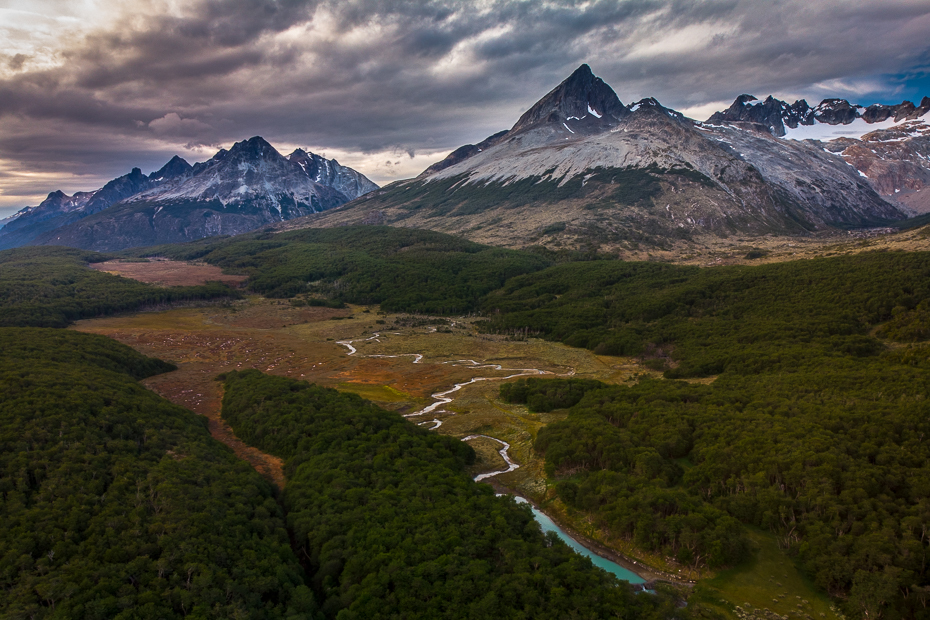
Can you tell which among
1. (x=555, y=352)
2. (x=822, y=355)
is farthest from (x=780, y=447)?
(x=555, y=352)

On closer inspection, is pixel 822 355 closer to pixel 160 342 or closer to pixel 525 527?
pixel 525 527

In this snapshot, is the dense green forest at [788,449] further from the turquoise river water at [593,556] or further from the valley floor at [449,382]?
the turquoise river water at [593,556]

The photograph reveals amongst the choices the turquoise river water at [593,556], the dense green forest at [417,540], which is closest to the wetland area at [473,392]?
the turquoise river water at [593,556]

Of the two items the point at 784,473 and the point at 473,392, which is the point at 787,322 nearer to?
the point at 473,392

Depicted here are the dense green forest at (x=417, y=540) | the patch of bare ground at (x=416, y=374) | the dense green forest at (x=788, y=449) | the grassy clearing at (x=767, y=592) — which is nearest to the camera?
the dense green forest at (x=417, y=540)

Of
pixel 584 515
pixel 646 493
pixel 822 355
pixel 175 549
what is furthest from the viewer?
pixel 822 355

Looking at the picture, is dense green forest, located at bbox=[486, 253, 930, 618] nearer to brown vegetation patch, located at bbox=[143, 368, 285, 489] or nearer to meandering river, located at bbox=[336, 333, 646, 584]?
meandering river, located at bbox=[336, 333, 646, 584]
